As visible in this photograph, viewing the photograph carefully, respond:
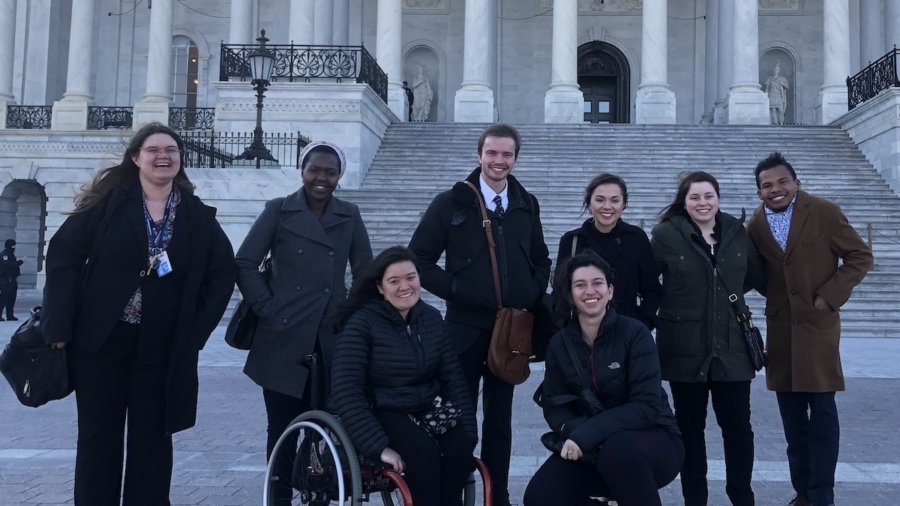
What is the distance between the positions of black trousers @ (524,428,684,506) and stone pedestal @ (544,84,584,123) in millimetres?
20509

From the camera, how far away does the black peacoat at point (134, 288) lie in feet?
12.5

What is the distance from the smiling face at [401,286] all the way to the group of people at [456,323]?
0.4 inches

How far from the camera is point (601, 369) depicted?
4.14 m

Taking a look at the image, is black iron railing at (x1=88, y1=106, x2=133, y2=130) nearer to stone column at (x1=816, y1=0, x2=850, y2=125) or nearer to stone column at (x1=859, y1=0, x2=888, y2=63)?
stone column at (x1=816, y1=0, x2=850, y2=125)

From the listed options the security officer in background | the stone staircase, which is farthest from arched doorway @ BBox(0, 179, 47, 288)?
the stone staircase

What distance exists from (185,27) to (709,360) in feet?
102

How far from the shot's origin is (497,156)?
181 inches

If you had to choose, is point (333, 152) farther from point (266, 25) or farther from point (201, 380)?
point (266, 25)

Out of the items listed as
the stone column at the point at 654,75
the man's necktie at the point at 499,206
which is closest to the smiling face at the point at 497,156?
the man's necktie at the point at 499,206

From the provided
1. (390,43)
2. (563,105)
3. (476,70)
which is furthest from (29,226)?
(563,105)

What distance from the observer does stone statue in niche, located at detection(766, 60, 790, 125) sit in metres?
29.2

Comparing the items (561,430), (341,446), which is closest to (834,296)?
(561,430)

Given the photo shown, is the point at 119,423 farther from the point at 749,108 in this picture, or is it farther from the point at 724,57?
the point at 724,57

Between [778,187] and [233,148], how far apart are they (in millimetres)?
17176
